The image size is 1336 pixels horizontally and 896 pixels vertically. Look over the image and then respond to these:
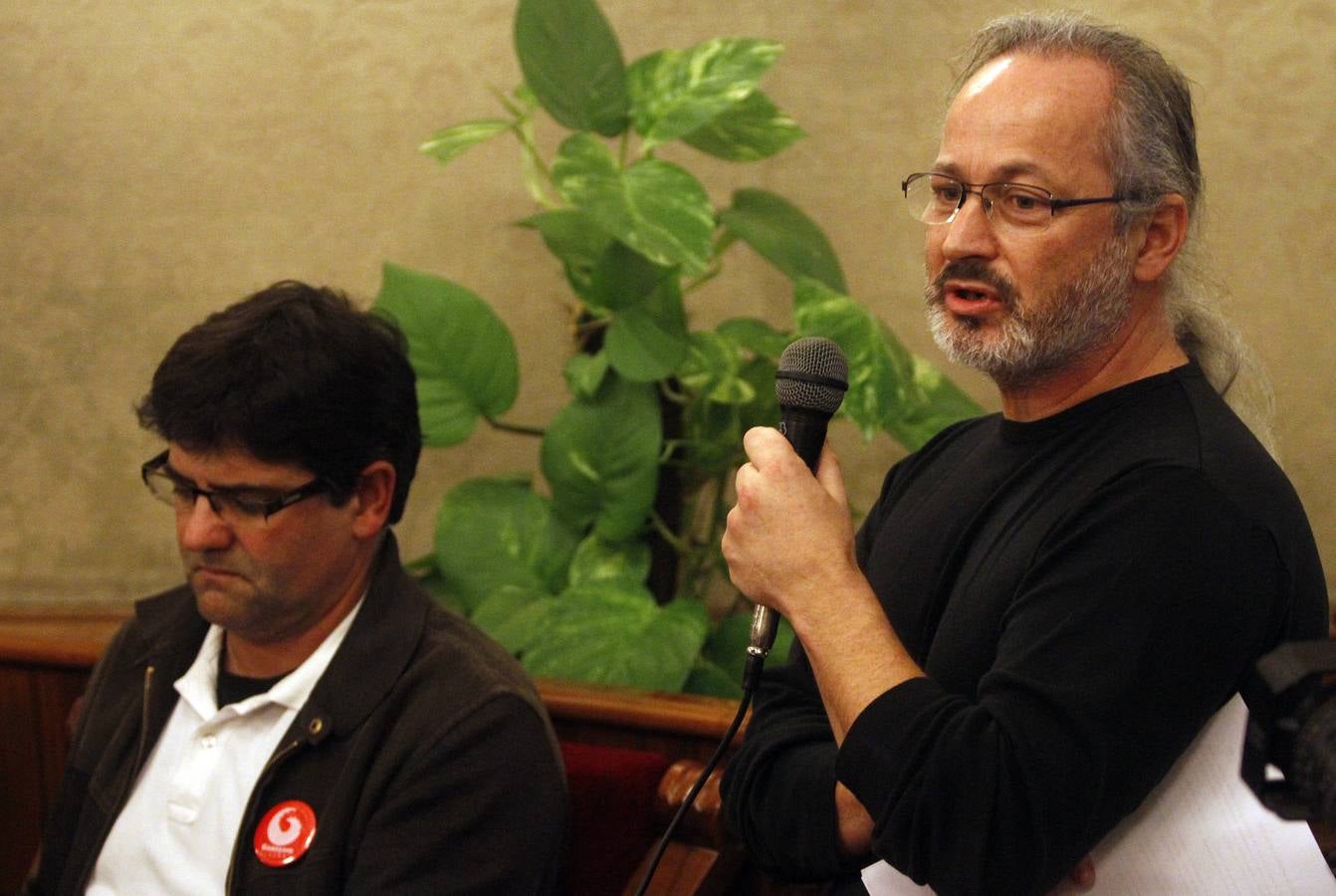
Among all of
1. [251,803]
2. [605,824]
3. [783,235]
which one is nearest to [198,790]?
[251,803]

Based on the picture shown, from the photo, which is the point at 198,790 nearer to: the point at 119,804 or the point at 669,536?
the point at 119,804

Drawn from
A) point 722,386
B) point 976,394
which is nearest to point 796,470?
point 722,386

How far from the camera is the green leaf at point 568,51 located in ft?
7.89

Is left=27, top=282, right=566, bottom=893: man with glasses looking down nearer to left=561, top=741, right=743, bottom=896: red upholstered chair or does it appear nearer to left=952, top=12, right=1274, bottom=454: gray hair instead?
left=561, top=741, right=743, bottom=896: red upholstered chair

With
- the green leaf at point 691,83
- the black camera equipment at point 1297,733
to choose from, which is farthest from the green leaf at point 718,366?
the black camera equipment at point 1297,733

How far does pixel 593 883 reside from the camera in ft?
5.57

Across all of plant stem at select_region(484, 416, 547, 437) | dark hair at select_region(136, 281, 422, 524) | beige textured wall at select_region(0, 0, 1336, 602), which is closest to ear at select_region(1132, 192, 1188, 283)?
dark hair at select_region(136, 281, 422, 524)

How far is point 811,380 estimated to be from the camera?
3.86 feet

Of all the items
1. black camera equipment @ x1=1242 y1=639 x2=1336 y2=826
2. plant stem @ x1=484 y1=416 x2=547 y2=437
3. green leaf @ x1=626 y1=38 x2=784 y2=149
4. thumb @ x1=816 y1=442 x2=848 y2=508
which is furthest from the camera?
plant stem @ x1=484 y1=416 x2=547 y2=437

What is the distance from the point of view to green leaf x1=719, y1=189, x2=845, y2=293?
7.99ft

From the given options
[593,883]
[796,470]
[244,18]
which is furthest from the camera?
[244,18]

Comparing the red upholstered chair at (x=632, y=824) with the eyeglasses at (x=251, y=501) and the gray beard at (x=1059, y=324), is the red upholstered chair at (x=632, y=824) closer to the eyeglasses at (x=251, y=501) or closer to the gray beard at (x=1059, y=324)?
the eyeglasses at (x=251, y=501)

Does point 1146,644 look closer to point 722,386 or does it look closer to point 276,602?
point 276,602

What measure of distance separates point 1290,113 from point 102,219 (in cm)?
225
